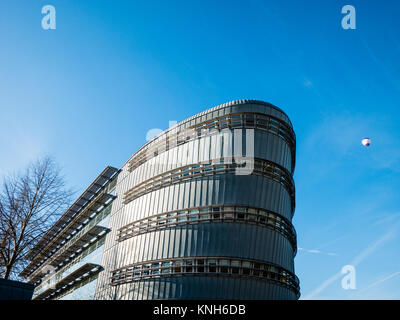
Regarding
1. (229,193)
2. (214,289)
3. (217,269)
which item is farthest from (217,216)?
(214,289)

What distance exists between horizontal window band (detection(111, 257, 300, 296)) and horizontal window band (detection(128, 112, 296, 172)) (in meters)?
9.17

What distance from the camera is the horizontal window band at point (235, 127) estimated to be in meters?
24.8

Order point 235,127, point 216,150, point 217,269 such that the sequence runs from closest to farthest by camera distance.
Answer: point 217,269 → point 216,150 → point 235,127

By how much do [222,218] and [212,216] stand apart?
0.72m

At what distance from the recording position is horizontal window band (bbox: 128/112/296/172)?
24812mm

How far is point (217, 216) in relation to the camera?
22.9 meters

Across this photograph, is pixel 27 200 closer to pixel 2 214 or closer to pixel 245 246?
pixel 2 214

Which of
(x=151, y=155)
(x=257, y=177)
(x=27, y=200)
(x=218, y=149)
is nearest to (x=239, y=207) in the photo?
(x=257, y=177)

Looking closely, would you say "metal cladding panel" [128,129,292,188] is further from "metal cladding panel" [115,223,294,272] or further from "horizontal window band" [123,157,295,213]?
"metal cladding panel" [115,223,294,272]

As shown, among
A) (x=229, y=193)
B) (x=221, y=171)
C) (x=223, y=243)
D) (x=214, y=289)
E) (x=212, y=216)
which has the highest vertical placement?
(x=221, y=171)

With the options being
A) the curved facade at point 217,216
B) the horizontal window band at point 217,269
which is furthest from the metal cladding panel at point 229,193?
the horizontal window band at point 217,269

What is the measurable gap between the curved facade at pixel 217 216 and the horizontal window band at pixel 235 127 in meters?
0.08

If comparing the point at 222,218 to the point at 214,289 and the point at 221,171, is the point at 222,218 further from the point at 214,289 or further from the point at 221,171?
the point at 214,289
